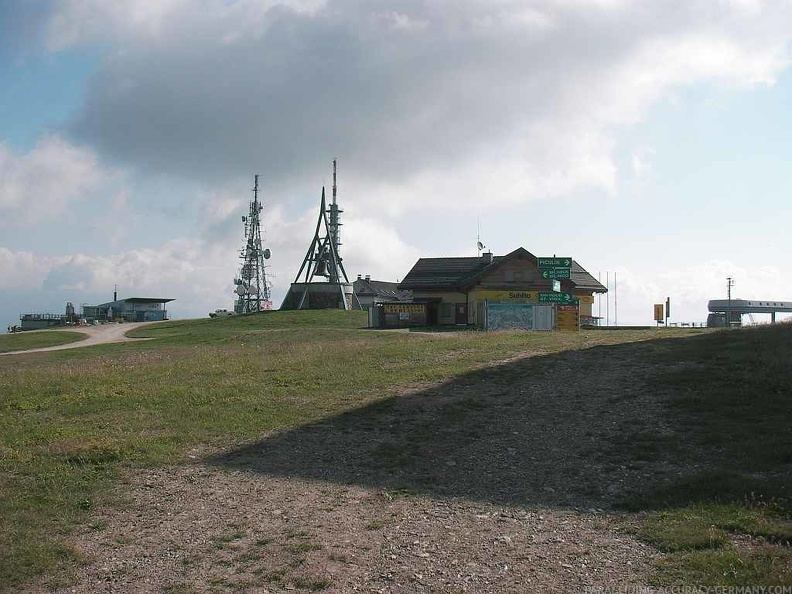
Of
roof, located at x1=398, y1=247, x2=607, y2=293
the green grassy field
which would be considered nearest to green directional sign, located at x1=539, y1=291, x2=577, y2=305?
the green grassy field

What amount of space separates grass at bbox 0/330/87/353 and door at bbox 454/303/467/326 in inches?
1137

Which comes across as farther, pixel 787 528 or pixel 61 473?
pixel 61 473

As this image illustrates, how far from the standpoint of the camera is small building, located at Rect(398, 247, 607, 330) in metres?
56.6

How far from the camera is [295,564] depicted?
7262 millimetres

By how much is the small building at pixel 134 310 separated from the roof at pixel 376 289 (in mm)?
31641

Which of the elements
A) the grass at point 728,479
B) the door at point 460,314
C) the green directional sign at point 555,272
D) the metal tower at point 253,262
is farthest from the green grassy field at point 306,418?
the metal tower at point 253,262

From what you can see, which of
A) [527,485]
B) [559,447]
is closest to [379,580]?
[527,485]

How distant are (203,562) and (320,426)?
20.1 ft

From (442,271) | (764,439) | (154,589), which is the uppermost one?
(442,271)

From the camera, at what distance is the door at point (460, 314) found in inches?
2338

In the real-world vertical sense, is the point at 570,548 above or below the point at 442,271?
below

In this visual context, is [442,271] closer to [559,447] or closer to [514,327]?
[514,327]

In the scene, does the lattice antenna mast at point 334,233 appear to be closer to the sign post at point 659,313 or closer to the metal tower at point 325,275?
the metal tower at point 325,275

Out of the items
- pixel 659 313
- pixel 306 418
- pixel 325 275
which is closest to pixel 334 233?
pixel 325 275
